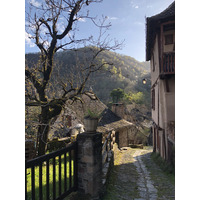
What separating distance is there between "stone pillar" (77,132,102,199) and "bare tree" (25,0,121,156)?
2.02 metres

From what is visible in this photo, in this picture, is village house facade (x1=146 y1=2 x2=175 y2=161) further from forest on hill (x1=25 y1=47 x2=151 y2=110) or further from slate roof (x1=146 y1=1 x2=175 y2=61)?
forest on hill (x1=25 y1=47 x2=151 y2=110)

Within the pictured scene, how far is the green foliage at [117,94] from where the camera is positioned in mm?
23062

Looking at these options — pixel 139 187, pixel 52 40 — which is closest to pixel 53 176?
pixel 139 187

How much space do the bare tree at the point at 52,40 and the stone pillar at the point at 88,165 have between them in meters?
2.02

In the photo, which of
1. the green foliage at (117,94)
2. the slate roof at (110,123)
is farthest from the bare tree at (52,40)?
the green foliage at (117,94)

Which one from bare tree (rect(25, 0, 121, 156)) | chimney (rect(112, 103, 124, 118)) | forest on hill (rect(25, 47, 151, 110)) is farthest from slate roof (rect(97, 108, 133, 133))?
bare tree (rect(25, 0, 121, 156))

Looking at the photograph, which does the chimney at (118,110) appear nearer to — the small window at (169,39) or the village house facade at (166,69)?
the village house facade at (166,69)

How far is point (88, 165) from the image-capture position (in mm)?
2805

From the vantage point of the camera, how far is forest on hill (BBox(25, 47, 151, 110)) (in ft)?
19.2

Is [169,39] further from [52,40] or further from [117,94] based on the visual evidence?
[117,94]
